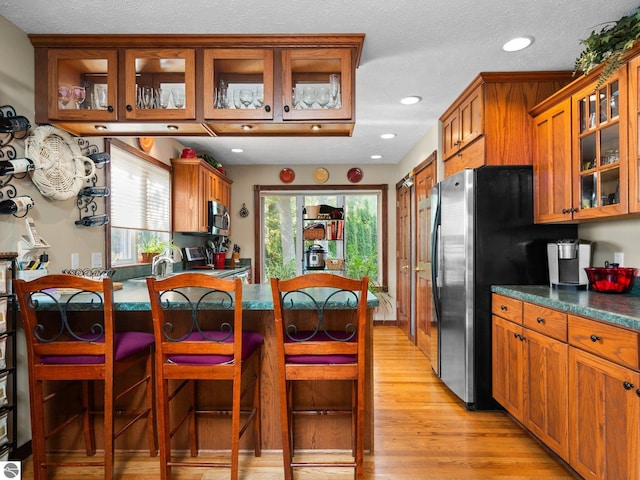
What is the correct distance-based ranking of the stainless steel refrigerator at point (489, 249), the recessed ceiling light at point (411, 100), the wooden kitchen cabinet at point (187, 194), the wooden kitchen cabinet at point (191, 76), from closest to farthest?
the wooden kitchen cabinet at point (191, 76)
the stainless steel refrigerator at point (489, 249)
the recessed ceiling light at point (411, 100)
the wooden kitchen cabinet at point (187, 194)

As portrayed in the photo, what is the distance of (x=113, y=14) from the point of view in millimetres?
2121

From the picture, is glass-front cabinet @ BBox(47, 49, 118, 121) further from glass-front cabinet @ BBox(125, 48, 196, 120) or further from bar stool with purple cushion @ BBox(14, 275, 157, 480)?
bar stool with purple cushion @ BBox(14, 275, 157, 480)

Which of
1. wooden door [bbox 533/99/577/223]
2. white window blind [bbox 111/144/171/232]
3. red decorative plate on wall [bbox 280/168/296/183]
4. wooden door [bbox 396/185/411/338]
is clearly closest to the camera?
wooden door [bbox 533/99/577/223]

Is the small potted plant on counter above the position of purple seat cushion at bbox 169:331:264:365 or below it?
above

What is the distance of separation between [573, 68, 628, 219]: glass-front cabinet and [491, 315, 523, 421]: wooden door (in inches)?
32.5

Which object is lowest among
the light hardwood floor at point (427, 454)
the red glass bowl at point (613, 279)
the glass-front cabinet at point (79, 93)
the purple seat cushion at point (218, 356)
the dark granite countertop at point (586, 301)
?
the light hardwood floor at point (427, 454)

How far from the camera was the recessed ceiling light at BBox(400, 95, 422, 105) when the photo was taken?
3300 mm

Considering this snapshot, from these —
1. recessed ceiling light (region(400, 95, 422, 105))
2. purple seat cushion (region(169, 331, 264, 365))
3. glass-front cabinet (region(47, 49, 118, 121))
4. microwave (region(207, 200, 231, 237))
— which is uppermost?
recessed ceiling light (region(400, 95, 422, 105))

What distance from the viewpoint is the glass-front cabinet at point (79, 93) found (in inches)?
93.5

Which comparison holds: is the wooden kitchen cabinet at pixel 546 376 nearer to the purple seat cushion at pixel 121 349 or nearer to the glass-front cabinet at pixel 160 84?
the purple seat cushion at pixel 121 349

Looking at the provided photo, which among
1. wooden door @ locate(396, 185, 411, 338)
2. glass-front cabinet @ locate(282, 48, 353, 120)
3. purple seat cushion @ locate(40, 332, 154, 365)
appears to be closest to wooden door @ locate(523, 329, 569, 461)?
glass-front cabinet @ locate(282, 48, 353, 120)

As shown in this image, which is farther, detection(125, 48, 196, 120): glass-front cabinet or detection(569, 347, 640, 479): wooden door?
detection(125, 48, 196, 120): glass-front cabinet

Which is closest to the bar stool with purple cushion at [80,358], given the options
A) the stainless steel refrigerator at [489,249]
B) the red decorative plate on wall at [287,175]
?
the stainless steel refrigerator at [489,249]

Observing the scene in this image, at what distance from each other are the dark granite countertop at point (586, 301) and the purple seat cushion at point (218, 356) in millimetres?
1561
